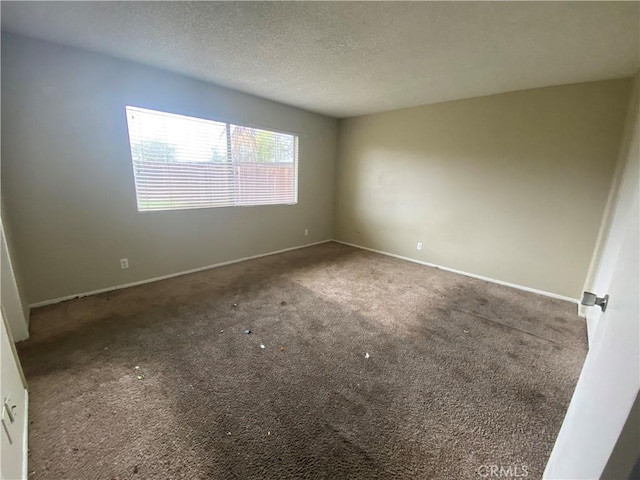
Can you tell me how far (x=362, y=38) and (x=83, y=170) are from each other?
280 cm

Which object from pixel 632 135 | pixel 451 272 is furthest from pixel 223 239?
pixel 632 135

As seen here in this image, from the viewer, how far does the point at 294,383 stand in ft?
5.60

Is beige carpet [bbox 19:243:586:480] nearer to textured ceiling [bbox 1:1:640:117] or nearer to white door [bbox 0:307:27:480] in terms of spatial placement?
white door [bbox 0:307:27:480]

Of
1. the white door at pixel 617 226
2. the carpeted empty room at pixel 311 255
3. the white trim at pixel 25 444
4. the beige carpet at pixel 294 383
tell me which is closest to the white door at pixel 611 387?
the carpeted empty room at pixel 311 255

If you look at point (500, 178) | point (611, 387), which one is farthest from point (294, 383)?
point (500, 178)

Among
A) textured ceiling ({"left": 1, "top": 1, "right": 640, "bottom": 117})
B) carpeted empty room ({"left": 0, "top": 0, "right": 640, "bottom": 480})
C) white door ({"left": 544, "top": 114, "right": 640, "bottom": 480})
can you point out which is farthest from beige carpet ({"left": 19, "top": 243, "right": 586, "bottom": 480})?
textured ceiling ({"left": 1, "top": 1, "right": 640, "bottom": 117})

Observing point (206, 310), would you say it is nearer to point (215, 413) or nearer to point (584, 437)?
point (215, 413)

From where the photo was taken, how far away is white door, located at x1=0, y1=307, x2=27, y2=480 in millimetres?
1010

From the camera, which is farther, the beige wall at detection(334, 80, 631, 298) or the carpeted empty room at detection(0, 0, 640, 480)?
the beige wall at detection(334, 80, 631, 298)

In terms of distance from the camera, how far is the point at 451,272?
387 centimetres

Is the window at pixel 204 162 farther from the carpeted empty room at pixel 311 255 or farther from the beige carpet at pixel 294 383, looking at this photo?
the beige carpet at pixel 294 383

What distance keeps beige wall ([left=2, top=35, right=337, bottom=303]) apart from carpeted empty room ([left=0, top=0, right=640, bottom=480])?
0.06 feet

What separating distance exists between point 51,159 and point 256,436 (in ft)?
9.64

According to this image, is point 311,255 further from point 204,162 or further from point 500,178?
point 500,178
